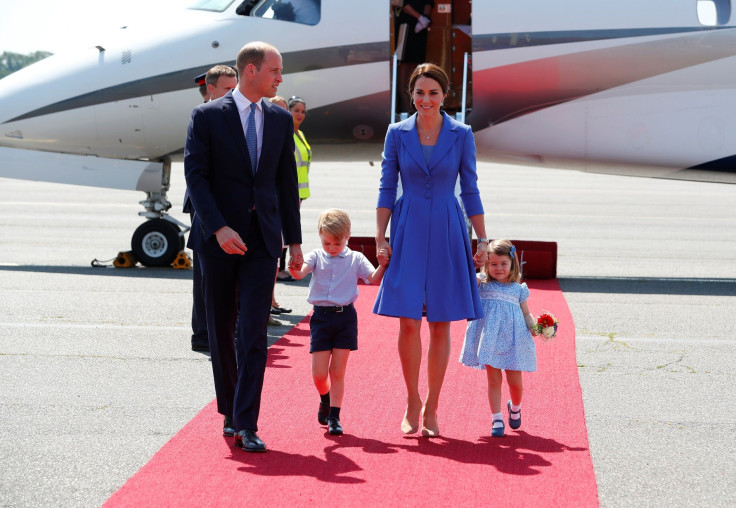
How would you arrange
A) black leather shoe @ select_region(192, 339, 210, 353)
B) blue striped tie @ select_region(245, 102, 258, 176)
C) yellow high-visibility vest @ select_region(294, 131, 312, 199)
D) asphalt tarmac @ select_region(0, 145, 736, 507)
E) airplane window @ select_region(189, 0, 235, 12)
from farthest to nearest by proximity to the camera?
airplane window @ select_region(189, 0, 235, 12) → yellow high-visibility vest @ select_region(294, 131, 312, 199) → black leather shoe @ select_region(192, 339, 210, 353) → blue striped tie @ select_region(245, 102, 258, 176) → asphalt tarmac @ select_region(0, 145, 736, 507)

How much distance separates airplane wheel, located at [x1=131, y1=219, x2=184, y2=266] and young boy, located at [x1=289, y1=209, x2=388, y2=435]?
664 cm

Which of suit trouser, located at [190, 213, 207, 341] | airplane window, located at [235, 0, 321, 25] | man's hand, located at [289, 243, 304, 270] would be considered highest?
airplane window, located at [235, 0, 321, 25]

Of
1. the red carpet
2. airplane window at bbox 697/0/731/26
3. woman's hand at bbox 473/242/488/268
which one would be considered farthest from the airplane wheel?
woman's hand at bbox 473/242/488/268

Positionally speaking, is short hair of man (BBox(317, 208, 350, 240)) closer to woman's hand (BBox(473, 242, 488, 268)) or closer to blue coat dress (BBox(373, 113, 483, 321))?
blue coat dress (BBox(373, 113, 483, 321))

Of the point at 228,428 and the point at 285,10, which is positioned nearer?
the point at 228,428

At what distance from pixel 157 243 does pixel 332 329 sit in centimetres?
683

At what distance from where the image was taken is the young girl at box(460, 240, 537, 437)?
539 cm

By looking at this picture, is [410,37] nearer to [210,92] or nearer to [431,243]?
[210,92]

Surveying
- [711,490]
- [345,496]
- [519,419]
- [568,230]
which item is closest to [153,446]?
[345,496]

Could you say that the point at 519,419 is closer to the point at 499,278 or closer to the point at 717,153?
the point at 499,278

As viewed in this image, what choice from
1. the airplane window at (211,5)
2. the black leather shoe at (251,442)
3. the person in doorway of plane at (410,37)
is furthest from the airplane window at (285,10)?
the black leather shoe at (251,442)

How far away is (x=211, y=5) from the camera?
1155 cm

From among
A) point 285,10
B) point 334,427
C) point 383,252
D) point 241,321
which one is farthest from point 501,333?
point 285,10

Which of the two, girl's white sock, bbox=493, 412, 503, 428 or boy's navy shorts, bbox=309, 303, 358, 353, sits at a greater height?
boy's navy shorts, bbox=309, 303, 358, 353
